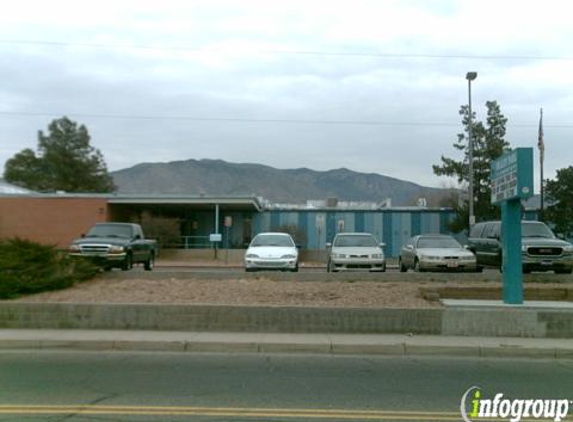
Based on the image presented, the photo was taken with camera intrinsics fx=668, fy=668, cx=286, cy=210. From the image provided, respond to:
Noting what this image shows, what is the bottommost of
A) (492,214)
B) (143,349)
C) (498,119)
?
(143,349)

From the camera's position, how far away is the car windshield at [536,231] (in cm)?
2057

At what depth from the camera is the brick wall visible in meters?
44.7

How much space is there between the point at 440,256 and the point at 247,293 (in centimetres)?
748

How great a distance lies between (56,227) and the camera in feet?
147

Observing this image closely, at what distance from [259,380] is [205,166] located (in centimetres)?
19187

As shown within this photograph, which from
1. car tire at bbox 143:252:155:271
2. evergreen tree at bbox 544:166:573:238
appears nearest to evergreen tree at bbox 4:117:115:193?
evergreen tree at bbox 544:166:573:238

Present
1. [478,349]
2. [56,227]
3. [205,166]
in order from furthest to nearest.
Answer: [205,166] → [56,227] → [478,349]

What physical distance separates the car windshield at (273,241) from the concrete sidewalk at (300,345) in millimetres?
9466

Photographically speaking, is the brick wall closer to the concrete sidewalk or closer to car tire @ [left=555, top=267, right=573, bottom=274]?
car tire @ [left=555, top=267, right=573, bottom=274]

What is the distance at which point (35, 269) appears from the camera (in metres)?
15.7

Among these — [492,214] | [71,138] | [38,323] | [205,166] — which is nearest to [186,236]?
[492,214]

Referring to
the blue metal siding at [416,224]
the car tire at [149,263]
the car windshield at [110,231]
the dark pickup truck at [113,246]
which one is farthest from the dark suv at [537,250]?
the blue metal siding at [416,224]

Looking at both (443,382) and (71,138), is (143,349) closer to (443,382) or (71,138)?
(443,382)

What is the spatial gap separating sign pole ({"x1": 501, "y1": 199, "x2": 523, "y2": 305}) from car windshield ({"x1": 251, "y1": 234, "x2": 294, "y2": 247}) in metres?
8.86
